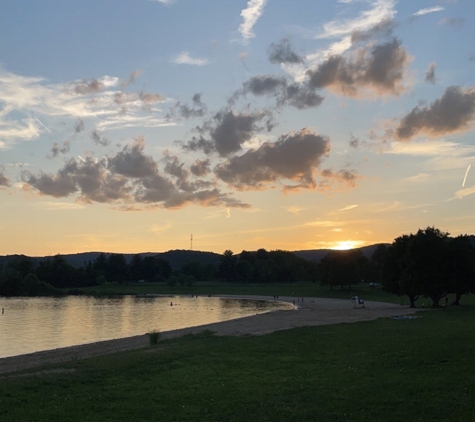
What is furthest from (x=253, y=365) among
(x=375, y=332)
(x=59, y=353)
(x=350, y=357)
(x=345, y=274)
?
(x=345, y=274)

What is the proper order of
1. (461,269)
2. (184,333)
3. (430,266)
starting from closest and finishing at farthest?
(184,333), (430,266), (461,269)

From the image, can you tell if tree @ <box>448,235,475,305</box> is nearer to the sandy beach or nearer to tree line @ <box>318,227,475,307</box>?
tree line @ <box>318,227,475,307</box>

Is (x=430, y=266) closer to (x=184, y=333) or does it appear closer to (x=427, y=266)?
(x=427, y=266)

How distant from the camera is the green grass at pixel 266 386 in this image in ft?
42.4

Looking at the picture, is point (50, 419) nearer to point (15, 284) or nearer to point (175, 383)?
point (175, 383)

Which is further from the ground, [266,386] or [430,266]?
[430,266]

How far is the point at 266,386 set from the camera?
1602cm

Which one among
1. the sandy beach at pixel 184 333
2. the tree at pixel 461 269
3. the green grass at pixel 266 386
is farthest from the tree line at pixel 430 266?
the green grass at pixel 266 386

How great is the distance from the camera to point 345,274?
125m

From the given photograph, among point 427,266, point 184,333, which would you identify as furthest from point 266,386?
point 427,266

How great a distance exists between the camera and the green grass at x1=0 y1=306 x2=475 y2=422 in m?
12.9

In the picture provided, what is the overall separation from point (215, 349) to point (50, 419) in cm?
1288

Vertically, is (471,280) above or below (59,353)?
above

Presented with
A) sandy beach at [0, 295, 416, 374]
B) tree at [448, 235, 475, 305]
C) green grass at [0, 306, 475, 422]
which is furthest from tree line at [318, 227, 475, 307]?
green grass at [0, 306, 475, 422]
